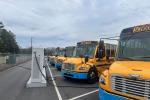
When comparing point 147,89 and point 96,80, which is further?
point 96,80

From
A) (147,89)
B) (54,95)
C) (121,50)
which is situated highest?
(121,50)

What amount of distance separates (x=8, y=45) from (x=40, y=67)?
64.8 meters

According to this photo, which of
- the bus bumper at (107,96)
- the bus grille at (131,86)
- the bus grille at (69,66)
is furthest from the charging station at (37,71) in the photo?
the bus grille at (131,86)

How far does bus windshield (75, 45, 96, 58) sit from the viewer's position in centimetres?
1698

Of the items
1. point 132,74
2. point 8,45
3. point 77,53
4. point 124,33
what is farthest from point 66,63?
point 8,45

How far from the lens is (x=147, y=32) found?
875 cm

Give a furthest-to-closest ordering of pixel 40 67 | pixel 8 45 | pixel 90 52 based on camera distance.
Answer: pixel 8 45
pixel 90 52
pixel 40 67

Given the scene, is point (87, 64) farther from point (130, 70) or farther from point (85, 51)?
point (130, 70)

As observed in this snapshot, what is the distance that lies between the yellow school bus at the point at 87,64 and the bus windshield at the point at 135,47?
6.65 meters

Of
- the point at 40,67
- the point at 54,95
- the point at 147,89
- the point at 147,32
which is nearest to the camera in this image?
the point at 147,89

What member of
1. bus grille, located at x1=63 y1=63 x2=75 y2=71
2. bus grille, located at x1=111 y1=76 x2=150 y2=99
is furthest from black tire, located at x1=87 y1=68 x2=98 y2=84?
bus grille, located at x1=111 y1=76 x2=150 y2=99

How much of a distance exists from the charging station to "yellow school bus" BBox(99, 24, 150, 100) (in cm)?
689

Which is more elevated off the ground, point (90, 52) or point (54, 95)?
point (90, 52)

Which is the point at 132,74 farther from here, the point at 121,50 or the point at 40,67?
the point at 40,67
